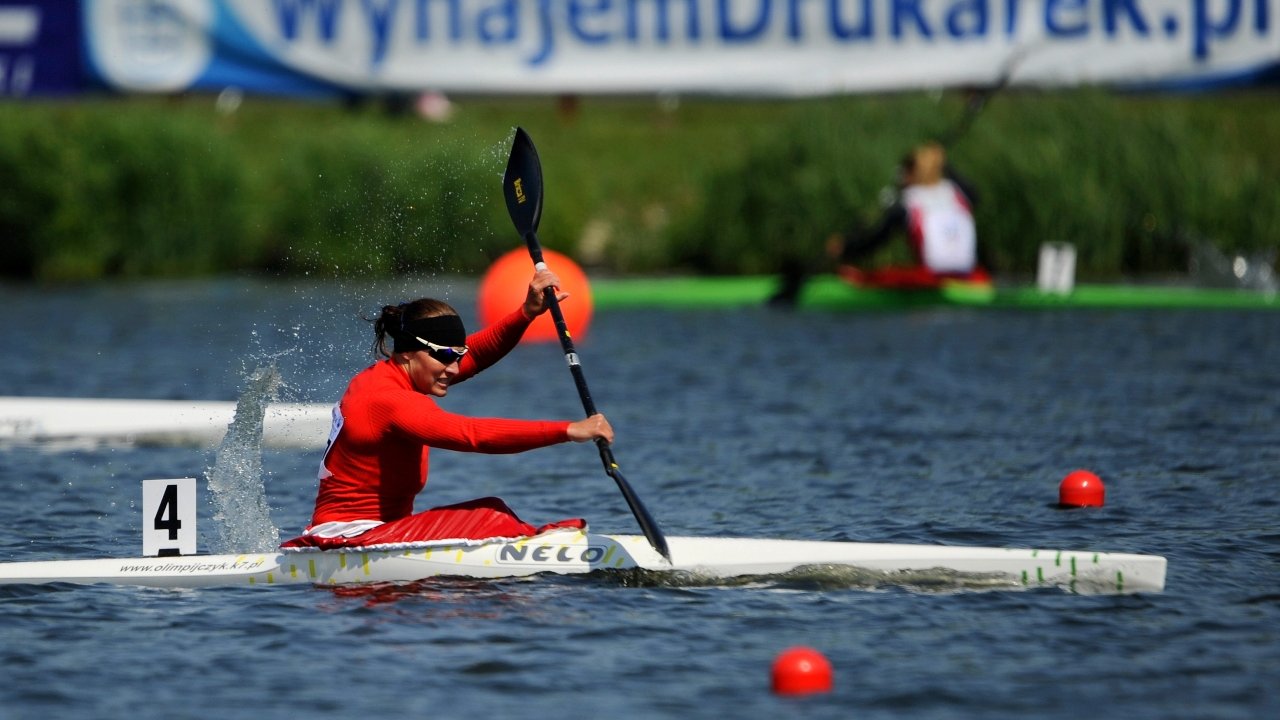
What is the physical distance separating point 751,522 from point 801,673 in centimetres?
309

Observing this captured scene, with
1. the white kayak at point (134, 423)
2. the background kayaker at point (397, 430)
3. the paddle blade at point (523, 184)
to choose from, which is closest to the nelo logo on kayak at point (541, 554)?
the background kayaker at point (397, 430)

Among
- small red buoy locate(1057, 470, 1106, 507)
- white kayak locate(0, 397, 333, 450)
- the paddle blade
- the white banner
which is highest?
the white banner

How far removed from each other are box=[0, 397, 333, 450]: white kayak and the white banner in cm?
1100

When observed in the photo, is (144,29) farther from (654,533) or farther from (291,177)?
(654,533)

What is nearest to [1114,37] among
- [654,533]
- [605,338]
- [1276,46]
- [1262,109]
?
[1276,46]

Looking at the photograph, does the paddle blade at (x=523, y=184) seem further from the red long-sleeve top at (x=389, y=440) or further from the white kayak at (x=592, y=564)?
the white kayak at (x=592, y=564)

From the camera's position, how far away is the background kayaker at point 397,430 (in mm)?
6883

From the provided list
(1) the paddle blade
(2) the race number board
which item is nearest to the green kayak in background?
(1) the paddle blade

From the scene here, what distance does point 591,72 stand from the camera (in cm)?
2216

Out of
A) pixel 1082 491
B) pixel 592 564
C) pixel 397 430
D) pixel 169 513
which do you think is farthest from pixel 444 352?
pixel 1082 491

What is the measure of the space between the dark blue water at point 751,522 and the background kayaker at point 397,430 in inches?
13.2

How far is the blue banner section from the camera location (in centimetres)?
2205

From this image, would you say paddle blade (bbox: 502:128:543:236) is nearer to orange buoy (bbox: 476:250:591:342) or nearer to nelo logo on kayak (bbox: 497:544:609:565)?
nelo logo on kayak (bbox: 497:544:609:565)

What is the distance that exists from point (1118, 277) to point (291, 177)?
34.8ft
